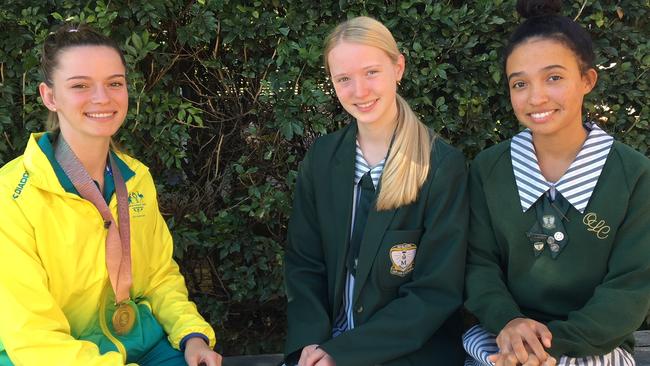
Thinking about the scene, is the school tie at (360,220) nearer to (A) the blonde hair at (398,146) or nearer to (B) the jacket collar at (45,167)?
(A) the blonde hair at (398,146)

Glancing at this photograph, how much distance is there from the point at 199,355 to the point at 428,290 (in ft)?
2.84

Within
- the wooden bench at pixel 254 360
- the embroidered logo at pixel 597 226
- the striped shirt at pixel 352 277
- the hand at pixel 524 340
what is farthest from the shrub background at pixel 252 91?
the hand at pixel 524 340

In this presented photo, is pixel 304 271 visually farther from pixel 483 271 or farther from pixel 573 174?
pixel 573 174

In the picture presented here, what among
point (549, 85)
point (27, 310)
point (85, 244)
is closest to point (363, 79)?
point (549, 85)

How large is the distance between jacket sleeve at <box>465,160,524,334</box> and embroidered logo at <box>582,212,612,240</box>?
0.36 metres

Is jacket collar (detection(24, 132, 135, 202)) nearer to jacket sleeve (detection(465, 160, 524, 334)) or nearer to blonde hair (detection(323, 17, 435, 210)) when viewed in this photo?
blonde hair (detection(323, 17, 435, 210))

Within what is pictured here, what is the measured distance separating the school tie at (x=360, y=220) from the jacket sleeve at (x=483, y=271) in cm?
40

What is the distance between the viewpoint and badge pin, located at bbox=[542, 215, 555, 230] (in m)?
2.69

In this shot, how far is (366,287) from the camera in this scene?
280cm

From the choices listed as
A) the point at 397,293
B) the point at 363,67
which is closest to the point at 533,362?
the point at 397,293

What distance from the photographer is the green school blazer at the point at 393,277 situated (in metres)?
2.71

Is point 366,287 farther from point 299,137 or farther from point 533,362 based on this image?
point 299,137

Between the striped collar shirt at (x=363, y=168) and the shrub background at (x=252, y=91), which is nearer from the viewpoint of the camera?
the striped collar shirt at (x=363, y=168)

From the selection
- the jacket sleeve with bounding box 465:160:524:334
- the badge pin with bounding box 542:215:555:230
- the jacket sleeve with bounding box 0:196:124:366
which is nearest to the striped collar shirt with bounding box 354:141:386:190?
the jacket sleeve with bounding box 465:160:524:334
